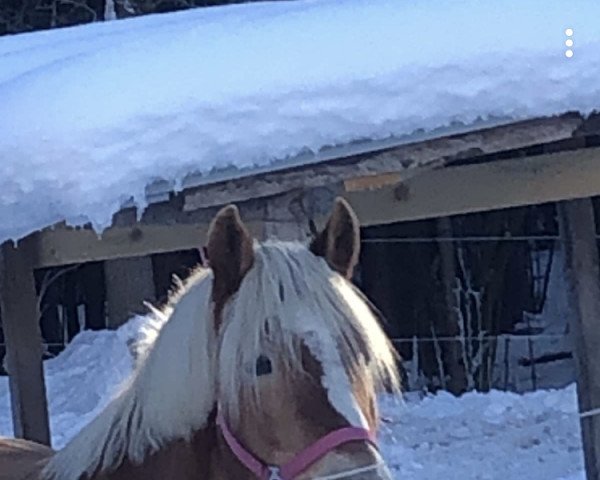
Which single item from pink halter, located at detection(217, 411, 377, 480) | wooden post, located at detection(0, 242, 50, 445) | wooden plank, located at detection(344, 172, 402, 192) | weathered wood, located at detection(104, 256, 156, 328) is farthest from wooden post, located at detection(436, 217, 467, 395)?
pink halter, located at detection(217, 411, 377, 480)

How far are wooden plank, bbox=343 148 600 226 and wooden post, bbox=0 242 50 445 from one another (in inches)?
41.9

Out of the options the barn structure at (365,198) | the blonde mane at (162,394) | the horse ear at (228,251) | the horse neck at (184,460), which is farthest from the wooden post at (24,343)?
the horse ear at (228,251)

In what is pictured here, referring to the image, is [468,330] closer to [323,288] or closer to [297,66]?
[297,66]

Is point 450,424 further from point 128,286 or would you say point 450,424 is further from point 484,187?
point 484,187

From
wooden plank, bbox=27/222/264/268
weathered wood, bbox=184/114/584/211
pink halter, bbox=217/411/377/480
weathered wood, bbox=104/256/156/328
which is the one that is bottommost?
pink halter, bbox=217/411/377/480

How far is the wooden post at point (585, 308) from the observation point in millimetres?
5586

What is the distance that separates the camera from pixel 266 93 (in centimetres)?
424

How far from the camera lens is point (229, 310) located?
9.87 feet

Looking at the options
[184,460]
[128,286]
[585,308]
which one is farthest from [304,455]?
[128,286]

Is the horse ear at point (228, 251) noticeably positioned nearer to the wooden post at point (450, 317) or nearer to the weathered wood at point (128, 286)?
the weathered wood at point (128, 286)

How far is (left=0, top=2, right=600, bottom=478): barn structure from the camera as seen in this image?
4270 millimetres

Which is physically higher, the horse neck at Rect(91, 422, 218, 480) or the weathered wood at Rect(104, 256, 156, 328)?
the weathered wood at Rect(104, 256, 156, 328)

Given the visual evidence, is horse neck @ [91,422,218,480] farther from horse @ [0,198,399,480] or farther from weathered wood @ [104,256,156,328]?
weathered wood @ [104,256,156,328]

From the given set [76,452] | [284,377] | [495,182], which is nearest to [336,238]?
[284,377]
